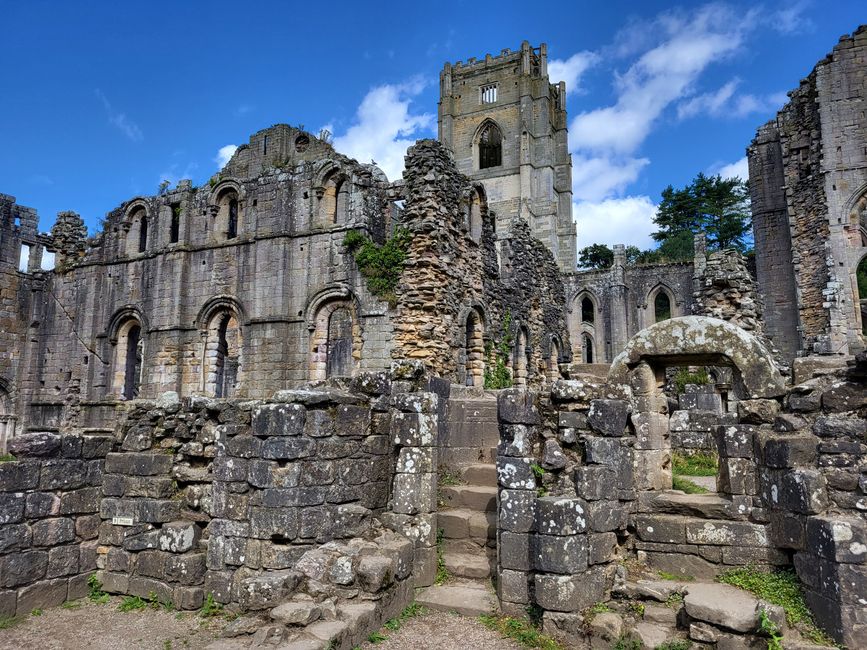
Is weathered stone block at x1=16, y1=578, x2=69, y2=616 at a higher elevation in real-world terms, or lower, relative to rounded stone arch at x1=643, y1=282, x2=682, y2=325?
lower

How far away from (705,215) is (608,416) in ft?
149

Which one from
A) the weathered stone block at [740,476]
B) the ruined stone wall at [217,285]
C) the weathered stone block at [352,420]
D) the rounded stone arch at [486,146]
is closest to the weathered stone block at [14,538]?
the weathered stone block at [352,420]

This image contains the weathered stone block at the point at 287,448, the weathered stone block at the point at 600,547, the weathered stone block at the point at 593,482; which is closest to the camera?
the weathered stone block at the point at 600,547

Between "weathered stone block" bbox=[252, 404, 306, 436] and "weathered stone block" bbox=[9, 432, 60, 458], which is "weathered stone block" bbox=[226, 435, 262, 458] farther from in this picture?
"weathered stone block" bbox=[9, 432, 60, 458]

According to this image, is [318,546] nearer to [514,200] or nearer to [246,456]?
[246,456]

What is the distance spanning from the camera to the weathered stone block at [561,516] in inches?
217

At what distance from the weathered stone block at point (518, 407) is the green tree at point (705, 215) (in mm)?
41897

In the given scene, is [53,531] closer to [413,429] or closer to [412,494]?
[412,494]

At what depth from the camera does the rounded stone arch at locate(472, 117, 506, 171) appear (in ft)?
163

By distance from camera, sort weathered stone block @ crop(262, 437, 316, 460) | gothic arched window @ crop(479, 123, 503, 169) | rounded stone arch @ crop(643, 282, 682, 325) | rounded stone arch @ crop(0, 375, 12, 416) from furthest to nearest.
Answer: gothic arched window @ crop(479, 123, 503, 169)
rounded stone arch @ crop(643, 282, 682, 325)
rounded stone arch @ crop(0, 375, 12, 416)
weathered stone block @ crop(262, 437, 316, 460)

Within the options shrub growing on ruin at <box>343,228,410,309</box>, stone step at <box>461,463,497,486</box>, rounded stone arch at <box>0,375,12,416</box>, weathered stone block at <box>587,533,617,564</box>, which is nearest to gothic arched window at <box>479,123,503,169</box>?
shrub growing on ruin at <box>343,228,410,309</box>

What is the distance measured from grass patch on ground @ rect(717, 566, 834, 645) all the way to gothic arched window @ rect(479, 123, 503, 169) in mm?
46749

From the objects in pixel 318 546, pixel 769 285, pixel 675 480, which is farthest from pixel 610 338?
pixel 318 546

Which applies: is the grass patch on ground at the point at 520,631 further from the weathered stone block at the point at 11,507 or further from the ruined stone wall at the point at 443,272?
the ruined stone wall at the point at 443,272
